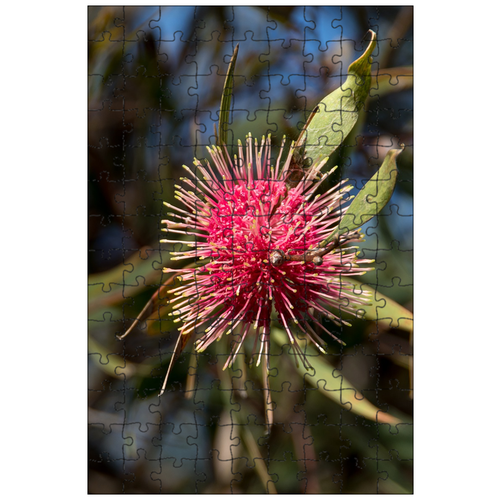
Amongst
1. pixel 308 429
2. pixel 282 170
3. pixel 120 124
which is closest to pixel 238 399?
pixel 308 429

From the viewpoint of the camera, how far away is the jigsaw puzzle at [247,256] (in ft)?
3.77

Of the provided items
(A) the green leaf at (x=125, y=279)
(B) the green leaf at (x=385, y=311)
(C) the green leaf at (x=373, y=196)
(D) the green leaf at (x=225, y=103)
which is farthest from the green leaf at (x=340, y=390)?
(D) the green leaf at (x=225, y=103)

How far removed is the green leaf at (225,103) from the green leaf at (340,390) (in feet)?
2.13

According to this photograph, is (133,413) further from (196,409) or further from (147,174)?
(147,174)

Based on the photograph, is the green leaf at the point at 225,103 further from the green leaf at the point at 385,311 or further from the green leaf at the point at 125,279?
the green leaf at the point at 385,311

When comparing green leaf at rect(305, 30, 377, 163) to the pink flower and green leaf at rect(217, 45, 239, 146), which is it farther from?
green leaf at rect(217, 45, 239, 146)

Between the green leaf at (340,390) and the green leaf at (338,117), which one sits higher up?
the green leaf at (338,117)

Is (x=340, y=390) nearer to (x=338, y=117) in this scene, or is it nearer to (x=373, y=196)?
(x=373, y=196)

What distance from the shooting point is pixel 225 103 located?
114 cm

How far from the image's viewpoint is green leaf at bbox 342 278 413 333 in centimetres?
121

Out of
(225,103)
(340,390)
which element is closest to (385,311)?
(340,390)

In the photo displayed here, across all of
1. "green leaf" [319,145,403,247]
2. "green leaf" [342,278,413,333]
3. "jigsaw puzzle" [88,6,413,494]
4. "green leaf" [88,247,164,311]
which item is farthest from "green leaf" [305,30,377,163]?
"green leaf" [88,247,164,311]

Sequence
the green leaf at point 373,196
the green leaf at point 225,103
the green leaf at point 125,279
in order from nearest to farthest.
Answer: the green leaf at point 373,196 → the green leaf at point 225,103 → the green leaf at point 125,279
